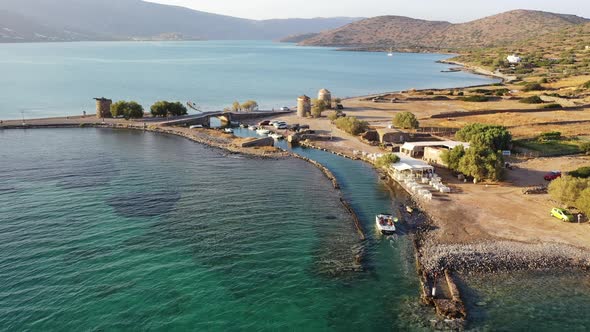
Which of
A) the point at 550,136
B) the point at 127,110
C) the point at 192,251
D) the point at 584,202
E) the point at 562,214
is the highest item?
the point at 127,110

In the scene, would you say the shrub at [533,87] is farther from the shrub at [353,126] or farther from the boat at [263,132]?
the boat at [263,132]

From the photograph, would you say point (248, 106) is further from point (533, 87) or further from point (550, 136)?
point (533, 87)

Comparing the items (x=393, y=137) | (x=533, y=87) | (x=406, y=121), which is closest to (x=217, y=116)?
(x=406, y=121)

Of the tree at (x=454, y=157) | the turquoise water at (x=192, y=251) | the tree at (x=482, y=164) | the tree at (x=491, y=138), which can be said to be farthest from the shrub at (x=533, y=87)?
the turquoise water at (x=192, y=251)

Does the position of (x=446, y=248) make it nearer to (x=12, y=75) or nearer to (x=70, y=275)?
(x=70, y=275)

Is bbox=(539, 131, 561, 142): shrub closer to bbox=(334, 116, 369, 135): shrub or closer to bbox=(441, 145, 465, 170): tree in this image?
bbox=(441, 145, 465, 170): tree

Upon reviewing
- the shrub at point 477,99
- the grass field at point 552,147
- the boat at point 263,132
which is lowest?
the grass field at point 552,147
